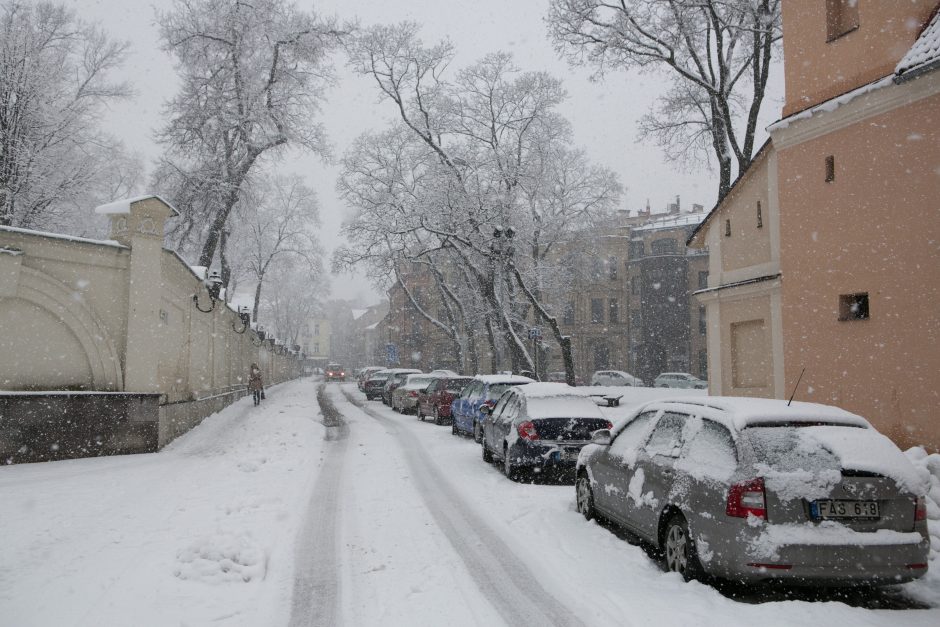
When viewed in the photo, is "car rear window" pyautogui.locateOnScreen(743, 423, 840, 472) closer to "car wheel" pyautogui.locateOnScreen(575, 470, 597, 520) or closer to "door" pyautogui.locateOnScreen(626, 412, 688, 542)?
"door" pyautogui.locateOnScreen(626, 412, 688, 542)

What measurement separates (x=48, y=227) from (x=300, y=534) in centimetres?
2594

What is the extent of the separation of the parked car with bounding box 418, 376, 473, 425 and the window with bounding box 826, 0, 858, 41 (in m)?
12.8

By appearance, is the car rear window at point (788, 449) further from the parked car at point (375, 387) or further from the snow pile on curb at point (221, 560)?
the parked car at point (375, 387)

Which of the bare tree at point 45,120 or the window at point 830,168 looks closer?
the window at point 830,168

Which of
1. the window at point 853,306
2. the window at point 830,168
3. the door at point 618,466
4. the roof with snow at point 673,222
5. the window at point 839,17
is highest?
the roof with snow at point 673,222

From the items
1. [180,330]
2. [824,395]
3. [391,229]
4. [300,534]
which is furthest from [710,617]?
[391,229]

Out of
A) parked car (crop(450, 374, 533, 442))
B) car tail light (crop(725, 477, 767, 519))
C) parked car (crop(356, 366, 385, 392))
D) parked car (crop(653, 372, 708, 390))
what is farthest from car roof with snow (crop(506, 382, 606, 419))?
parked car (crop(653, 372, 708, 390))

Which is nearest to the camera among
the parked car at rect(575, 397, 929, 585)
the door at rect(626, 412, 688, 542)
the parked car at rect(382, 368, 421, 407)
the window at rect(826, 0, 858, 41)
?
the parked car at rect(575, 397, 929, 585)

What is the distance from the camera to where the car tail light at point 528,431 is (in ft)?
31.8

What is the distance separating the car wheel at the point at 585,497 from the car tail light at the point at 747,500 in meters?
2.74

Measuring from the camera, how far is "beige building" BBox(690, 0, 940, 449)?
29.5 ft

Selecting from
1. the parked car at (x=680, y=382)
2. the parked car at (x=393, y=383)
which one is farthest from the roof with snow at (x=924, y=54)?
the parked car at (x=680, y=382)

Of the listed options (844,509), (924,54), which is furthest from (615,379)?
(844,509)

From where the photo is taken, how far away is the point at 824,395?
1058 cm
